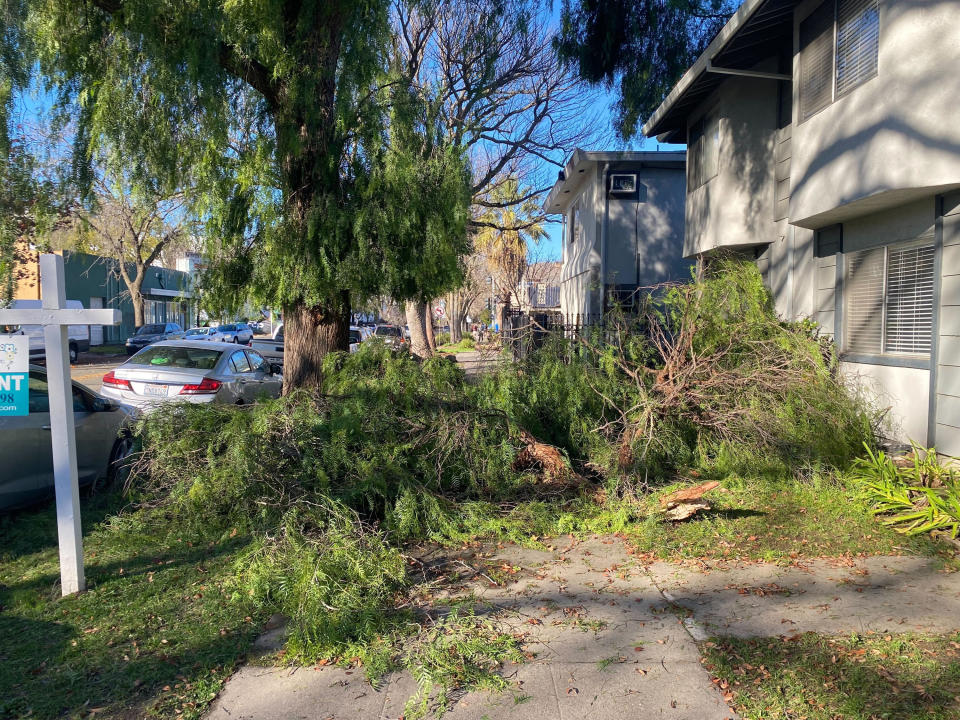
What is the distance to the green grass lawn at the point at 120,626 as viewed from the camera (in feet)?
12.0

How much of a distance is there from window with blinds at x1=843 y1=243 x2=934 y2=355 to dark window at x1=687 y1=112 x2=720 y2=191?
12.4ft

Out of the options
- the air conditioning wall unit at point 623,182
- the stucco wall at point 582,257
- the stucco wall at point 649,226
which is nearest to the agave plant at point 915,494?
the stucco wall at point 582,257

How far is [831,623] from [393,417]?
161 inches

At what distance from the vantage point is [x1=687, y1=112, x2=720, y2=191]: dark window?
1212 centimetres

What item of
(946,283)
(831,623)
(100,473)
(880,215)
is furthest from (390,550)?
(880,215)

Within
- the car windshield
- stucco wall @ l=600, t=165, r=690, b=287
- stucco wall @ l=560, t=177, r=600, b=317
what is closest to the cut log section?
the car windshield

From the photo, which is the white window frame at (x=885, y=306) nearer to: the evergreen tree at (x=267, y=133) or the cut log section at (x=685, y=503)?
A: the cut log section at (x=685, y=503)

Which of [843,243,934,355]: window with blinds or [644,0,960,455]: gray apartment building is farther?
[843,243,934,355]: window with blinds

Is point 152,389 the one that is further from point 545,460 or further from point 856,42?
point 856,42

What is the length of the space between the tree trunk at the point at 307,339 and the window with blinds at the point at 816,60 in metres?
6.51

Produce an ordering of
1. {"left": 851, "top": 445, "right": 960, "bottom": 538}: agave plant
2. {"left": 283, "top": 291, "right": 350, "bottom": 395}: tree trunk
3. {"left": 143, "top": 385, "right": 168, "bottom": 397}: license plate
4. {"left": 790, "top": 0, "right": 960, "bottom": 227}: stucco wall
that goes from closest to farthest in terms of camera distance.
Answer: {"left": 851, "top": 445, "right": 960, "bottom": 538}: agave plant → {"left": 790, "top": 0, "right": 960, "bottom": 227}: stucco wall → {"left": 283, "top": 291, "right": 350, "bottom": 395}: tree trunk → {"left": 143, "top": 385, "right": 168, "bottom": 397}: license plate

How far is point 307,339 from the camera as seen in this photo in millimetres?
8797

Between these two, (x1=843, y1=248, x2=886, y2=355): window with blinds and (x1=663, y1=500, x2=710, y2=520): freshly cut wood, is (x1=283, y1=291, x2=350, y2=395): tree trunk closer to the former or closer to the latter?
(x1=663, y1=500, x2=710, y2=520): freshly cut wood

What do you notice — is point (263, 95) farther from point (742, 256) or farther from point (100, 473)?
point (742, 256)
